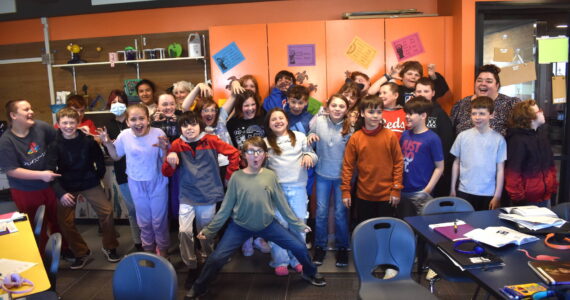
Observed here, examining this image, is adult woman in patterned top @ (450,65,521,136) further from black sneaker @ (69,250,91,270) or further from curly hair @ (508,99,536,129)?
black sneaker @ (69,250,91,270)

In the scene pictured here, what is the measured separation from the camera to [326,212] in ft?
10.5

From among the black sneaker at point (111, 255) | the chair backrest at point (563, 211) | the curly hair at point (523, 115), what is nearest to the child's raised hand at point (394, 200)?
the chair backrest at point (563, 211)

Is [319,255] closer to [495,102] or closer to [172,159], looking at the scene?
[172,159]

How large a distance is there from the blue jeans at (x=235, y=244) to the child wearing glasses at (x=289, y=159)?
0.22 metres

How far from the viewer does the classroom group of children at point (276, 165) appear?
2754 mm

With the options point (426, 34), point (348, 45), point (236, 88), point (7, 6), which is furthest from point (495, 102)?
point (7, 6)

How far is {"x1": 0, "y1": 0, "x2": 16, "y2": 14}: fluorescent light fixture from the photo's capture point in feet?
15.6

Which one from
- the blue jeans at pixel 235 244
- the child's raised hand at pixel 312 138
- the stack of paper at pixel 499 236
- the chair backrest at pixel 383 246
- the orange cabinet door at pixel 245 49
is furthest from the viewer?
the orange cabinet door at pixel 245 49

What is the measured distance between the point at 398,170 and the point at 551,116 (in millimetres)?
2307

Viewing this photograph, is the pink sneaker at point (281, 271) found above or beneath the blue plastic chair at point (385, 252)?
beneath

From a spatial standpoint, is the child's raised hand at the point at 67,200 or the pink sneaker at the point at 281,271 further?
the child's raised hand at the point at 67,200

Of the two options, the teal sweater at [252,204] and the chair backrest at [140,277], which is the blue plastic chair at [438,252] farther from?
the chair backrest at [140,277]

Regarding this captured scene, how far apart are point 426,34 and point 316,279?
2.57 metres

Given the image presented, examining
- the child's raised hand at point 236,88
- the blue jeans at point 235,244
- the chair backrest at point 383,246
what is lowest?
the blue jeans at point 235,244
